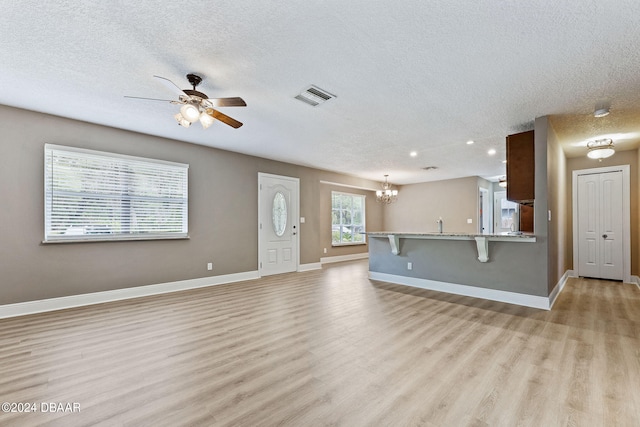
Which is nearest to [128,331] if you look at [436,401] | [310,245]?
[436,401]

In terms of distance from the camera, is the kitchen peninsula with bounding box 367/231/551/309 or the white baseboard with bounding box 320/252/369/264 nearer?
the kitchen peninsula with bounding box 367/231/551/309

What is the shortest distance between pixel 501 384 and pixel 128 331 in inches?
135

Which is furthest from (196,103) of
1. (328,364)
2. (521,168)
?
(521,168)

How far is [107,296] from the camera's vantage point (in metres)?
4.20

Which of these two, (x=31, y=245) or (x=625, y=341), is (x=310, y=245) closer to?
(x=31, y=245)

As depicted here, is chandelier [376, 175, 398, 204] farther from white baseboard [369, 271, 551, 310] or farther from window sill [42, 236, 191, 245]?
window sill [42, 236, 191, 245]

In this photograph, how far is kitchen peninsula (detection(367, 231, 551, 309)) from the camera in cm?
397

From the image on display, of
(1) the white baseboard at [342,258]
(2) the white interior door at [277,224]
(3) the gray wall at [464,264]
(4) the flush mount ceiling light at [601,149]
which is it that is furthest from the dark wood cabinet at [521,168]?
(1) the white baseboard at [342,258]

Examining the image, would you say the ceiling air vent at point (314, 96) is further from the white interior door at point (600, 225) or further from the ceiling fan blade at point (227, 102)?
the white interior door at point (600, 225)

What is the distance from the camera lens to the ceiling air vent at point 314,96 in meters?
3.13

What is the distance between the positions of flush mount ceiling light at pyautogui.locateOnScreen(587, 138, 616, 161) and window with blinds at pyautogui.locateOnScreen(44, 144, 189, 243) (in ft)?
21.2

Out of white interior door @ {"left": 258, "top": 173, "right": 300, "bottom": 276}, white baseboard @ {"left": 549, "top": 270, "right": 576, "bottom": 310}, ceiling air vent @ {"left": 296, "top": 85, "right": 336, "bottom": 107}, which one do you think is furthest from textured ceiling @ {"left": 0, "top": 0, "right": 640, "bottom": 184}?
white baseboard @ {"left": 549, "top": 270, "right": 576, "bottom": 310}

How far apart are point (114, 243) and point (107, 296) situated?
2.50 ft

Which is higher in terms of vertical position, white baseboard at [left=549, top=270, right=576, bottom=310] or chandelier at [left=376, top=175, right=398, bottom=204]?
chandelier at [left=376, top=175, right=398, bottom=204]
